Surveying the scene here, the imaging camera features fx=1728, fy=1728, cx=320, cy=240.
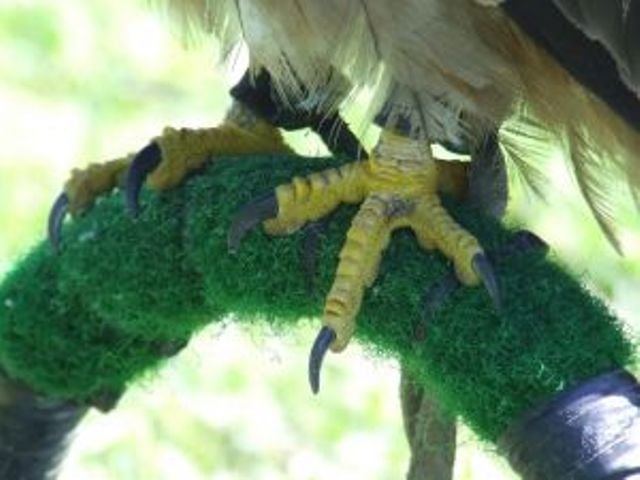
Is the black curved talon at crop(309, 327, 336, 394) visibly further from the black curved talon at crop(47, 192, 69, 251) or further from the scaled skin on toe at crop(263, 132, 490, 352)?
the black curved talon at crop(47, 192, 69, 251)

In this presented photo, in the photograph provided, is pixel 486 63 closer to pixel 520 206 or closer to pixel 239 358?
pixel 520 206

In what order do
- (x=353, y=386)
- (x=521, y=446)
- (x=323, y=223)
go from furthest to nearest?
(x=353, y=386)
(x=323, y=223)
(x=521, y=446)

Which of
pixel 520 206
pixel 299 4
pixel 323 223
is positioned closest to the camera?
pixel 323 223

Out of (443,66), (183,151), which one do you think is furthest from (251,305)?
(443,66)

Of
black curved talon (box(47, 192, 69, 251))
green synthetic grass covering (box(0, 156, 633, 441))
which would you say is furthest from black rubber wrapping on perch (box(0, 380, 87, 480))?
black curved talon (box(47, 192, 69, 251))

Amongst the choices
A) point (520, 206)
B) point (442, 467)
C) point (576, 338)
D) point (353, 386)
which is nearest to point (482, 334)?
point (576, 338)

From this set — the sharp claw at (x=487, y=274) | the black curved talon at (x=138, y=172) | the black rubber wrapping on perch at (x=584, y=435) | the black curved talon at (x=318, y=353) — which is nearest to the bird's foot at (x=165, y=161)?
the black curved talon at (x=138, y=172)
